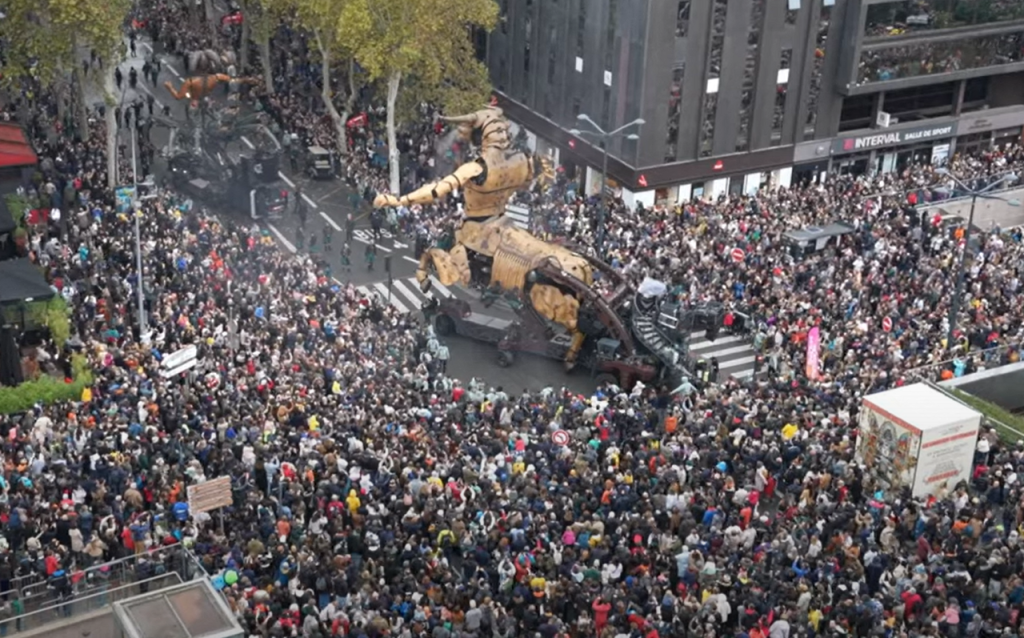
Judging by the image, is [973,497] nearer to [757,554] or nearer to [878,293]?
[757,554]

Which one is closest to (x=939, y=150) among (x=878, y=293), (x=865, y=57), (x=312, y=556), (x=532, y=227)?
(x=865, y=57)

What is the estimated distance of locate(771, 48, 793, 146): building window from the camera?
197ft

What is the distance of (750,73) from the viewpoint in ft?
195

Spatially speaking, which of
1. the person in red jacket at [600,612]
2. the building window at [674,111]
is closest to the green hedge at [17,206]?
the building window at [674,111]

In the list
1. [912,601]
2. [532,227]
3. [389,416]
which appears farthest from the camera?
[532,227]

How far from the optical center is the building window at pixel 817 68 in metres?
60.4

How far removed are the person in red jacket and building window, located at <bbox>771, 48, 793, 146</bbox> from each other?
35540 mm

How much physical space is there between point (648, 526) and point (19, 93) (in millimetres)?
44069

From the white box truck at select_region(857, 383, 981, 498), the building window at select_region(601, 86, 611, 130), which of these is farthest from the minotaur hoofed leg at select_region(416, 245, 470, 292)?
the building window at select_region(601, 86, 611, 130)

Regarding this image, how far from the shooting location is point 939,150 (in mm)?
66000

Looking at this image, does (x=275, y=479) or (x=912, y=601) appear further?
(x=275, y=479)

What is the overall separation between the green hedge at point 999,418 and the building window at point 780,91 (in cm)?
2169

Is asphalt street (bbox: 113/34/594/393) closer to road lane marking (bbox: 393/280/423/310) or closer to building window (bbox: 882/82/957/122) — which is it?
road lane marking (bbox: 393/280/423/310)

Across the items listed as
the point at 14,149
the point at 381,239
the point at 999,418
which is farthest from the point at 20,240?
the point at 999,418
